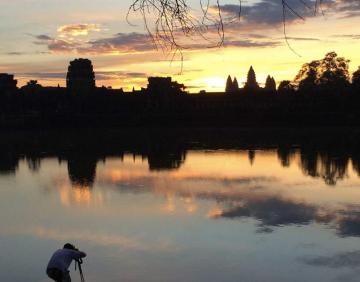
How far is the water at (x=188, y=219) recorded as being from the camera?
13.2m

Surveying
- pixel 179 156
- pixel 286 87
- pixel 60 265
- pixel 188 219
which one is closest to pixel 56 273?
pixel 60 265

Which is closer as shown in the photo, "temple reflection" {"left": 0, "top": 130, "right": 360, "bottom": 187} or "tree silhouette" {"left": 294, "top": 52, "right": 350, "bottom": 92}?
"temple reflection" {"left": 0, "top": 130, "right": 360, "bottom": 187}

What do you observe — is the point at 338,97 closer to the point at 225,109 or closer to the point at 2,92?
the point at 225,109

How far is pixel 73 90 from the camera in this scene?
125 metres

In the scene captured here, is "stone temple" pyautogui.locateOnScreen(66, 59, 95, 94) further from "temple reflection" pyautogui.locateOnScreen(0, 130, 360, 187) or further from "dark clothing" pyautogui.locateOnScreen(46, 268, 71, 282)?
"dark clothing" pyautogui.locateOnScreen(46, 268, 71, 282)

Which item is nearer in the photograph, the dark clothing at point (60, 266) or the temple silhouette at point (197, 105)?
the dark clothing at point (60, 266)

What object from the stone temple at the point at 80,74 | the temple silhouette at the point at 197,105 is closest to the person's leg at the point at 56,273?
the temple silhouette at the point at 197,105

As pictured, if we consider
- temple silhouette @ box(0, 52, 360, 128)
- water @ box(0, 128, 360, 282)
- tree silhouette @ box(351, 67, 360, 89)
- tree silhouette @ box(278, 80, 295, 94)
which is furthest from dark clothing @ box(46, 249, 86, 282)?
tree silhouette @ box(278, 80, 295, 94)

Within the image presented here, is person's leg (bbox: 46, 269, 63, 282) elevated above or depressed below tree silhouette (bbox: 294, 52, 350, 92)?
below

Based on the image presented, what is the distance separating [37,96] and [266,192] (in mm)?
98359

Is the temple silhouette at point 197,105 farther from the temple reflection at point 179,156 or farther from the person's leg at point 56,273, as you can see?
the person's leg at point 56,273

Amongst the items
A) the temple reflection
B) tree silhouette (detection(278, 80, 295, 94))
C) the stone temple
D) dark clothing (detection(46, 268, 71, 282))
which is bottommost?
the temple reflection

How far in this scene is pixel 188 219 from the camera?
61.8ft

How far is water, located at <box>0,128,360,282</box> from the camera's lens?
1316cm
